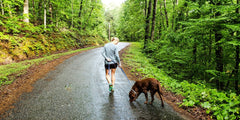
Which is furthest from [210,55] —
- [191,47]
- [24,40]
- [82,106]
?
[24,40]

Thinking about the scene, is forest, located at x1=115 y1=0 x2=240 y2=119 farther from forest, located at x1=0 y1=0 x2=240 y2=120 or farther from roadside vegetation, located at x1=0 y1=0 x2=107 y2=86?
Result: roadside vegetation, located at x1=0 y1=0 x2=107 y2=86

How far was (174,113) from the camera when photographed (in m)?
3.71

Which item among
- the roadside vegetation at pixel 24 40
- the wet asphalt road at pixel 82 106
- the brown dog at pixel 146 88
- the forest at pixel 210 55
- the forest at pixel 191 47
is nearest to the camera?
the wet asphalt road at pixel 82 106

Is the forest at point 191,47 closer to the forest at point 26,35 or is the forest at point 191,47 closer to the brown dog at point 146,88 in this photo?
the forest at point 26,35

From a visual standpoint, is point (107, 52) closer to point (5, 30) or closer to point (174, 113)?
point (174, 113)

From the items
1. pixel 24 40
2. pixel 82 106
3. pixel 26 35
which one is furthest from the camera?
pixel 26 35

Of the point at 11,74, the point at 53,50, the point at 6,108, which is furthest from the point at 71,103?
the point at 53,50

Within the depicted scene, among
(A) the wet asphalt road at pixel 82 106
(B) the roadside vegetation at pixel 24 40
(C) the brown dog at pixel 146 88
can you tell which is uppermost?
(B) the roadside vegetation at pixel 24 40

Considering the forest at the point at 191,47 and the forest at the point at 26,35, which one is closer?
the forest at the point at 191,47

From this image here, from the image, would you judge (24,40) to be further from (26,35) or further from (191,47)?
(191,47)

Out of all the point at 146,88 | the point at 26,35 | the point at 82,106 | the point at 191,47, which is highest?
the point at 26,35

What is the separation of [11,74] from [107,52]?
5.91m

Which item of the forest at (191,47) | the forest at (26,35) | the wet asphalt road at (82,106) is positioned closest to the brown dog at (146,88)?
the wet asphalt road at (82,106)

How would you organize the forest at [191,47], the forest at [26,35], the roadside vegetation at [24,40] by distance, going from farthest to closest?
the forest at [26,35] → the roadside vegetation at [24,40] → the forest at [191,47]
